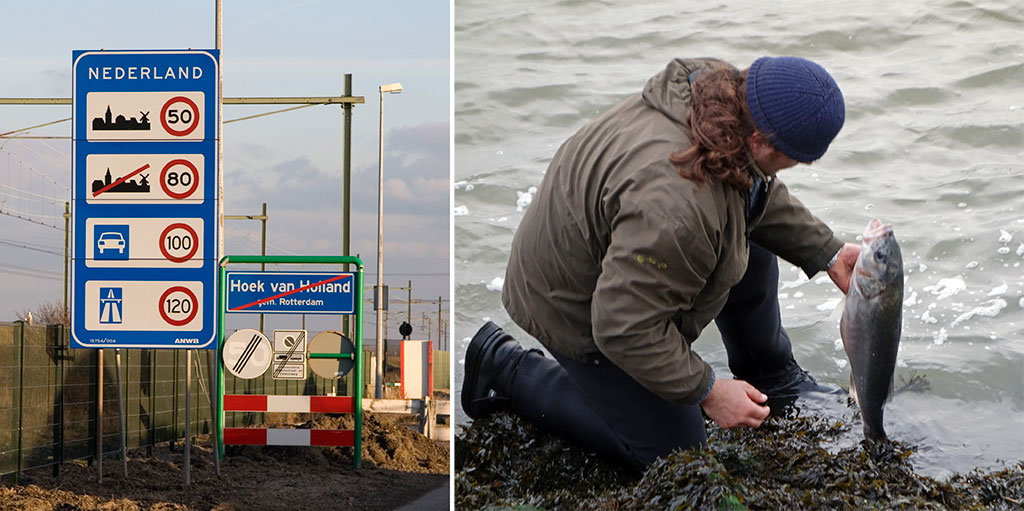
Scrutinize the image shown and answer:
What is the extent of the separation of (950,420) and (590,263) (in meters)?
1.66

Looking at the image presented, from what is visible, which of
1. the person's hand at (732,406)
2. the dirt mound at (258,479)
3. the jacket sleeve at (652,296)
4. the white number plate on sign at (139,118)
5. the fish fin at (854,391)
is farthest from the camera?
the white number plate on sign at (139,118)

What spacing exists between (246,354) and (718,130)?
4.46m

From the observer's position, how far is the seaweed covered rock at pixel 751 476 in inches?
160

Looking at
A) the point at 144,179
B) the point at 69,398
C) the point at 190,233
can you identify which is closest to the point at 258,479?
the point at 69,398

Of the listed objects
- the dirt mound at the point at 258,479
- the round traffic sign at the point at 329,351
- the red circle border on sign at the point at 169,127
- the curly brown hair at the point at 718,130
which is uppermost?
the red circle border on sign at the point at 169,127

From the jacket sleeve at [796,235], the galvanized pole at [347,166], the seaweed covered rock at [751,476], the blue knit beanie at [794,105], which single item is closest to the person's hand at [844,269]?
the jacket sleeve at [796,235]

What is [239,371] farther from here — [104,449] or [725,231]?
[725,231]

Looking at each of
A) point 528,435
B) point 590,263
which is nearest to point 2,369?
point 528,435

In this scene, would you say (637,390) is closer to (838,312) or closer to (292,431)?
(838,312)

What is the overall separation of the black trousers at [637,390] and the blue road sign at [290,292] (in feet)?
10.5

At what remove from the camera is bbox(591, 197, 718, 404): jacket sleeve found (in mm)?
3281

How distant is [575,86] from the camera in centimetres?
456

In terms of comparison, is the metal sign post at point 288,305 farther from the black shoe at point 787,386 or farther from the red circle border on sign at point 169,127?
the black shoe at point 787,386

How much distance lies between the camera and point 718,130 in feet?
11.1
